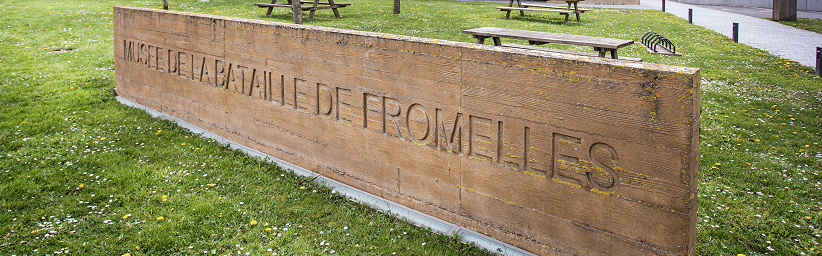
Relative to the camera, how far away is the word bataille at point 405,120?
407 centimetres

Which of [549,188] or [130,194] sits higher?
[549,188]

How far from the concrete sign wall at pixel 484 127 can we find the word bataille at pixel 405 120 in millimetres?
11

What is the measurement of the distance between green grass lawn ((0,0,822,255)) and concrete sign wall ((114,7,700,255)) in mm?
384

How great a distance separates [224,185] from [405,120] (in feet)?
6.51

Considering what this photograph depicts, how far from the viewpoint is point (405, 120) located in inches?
199

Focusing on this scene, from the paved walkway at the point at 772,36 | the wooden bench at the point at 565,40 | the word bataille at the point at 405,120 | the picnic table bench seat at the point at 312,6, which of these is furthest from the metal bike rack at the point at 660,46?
the word bataille at the point at 405,120

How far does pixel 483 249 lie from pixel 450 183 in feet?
2.02

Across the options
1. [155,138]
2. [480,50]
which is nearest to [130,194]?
[155,138]

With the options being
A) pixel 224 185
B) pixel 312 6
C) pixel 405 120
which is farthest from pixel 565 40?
pixel 312 6

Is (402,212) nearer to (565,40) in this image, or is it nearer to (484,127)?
(484,127)

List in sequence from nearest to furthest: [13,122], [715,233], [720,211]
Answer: [715,233]
[720,211]
[13,122]

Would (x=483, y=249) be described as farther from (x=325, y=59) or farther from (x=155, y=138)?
(x=155, y=138)

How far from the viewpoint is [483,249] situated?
4.53 metres

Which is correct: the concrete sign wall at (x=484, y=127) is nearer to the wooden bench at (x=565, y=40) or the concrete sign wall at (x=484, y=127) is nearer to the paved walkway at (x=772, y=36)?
the wooden bench at (x=565, y=40)
